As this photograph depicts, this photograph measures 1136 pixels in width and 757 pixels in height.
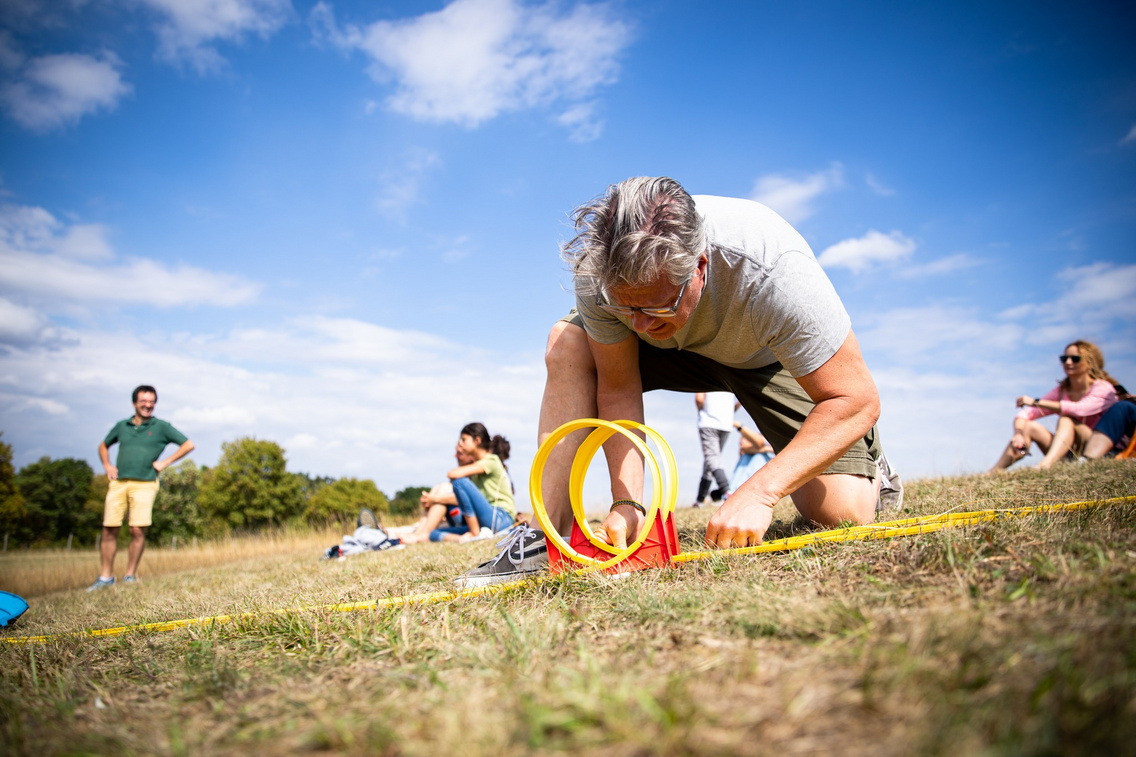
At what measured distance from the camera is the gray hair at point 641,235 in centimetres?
218

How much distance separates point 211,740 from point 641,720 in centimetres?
84

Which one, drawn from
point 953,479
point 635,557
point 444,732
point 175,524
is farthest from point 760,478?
point 175,524

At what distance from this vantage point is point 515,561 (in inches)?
104

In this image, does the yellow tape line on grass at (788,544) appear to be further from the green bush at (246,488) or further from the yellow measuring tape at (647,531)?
the green bush at (246,488)

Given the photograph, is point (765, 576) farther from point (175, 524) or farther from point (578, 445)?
point (175, 524)

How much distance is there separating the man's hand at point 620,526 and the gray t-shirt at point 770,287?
852 millimetres

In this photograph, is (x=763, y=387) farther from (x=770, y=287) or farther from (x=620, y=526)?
(x=620, y=526)

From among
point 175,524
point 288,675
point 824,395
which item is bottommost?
point 175,524

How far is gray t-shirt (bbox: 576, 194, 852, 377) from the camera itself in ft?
7.51

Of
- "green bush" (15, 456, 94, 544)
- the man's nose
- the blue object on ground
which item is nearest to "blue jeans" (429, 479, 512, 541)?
the blue object on ground

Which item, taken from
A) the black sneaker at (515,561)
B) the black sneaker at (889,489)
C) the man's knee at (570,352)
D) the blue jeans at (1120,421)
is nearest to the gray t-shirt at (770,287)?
the man's knee at (570,352)

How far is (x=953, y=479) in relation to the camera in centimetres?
526

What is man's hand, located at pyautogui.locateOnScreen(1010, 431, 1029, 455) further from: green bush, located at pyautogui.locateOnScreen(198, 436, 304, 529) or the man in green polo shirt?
green bush, located at pyautogui.locateOnScreen(198, 436, 304, 529)

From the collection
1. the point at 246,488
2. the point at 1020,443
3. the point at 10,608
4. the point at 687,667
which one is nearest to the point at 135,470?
the point at 10,608
